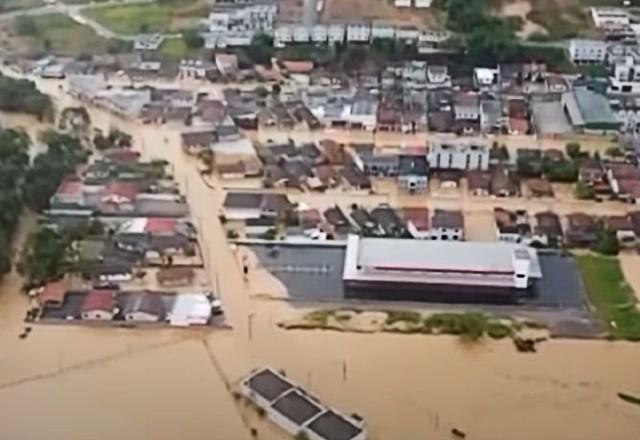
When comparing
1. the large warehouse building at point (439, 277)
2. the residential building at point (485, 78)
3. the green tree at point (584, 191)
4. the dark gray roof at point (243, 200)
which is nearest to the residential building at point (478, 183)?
the green tree at point (584, 191)

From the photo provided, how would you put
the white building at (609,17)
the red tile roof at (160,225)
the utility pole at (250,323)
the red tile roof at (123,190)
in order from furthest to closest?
the white building at (609,17) → the red tile roof at (123,190) → the red tile roof at (160,225) → the utility pole at (250,323)

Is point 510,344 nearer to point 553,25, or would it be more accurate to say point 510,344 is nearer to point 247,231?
point 247,231

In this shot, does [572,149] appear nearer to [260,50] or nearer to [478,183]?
[478,183]

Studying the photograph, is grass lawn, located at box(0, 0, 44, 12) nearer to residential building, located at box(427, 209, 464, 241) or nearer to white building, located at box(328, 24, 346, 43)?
white building, located at box(328, 24, 346, 43)

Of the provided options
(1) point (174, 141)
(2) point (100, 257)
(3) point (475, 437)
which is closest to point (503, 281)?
(3) point (475, 437)

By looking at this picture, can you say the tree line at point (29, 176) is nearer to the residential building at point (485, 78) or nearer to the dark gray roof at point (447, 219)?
the dark gray roof at point (447, 219)

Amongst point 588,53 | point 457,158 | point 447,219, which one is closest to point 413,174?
point 457,158
